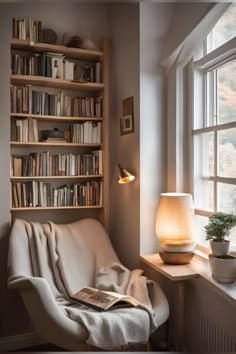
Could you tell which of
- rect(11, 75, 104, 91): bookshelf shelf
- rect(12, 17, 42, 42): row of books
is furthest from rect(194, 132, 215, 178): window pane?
rect(12, 17, 42, 42): row of books

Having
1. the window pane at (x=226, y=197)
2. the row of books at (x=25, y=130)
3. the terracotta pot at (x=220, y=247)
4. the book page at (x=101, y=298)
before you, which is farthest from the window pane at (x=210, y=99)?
the row of books at (x=25, y=130)

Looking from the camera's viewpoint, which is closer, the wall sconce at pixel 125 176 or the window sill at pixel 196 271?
the window sill at pixel 196 271

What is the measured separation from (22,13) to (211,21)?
5.32 ft

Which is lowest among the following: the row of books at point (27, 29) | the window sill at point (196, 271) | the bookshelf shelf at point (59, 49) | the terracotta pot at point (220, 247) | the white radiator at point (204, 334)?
the white radiator at point (204, 334)

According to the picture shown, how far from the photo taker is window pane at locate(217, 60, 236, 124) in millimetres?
2039

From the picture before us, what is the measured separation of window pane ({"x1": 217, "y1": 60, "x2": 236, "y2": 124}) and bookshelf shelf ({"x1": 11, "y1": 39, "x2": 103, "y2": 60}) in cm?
120

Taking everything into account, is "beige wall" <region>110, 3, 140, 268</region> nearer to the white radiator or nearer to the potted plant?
the white radiator

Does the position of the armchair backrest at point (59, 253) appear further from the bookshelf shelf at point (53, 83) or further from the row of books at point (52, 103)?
the bookshelf shelf at point (53, 83)

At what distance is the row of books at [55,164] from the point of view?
8.94 feet

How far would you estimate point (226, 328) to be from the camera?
176 cm

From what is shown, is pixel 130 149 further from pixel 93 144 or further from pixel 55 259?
pixel 55 259

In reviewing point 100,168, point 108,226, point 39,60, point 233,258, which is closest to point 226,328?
point 233,258

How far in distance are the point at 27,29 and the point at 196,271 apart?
228cm

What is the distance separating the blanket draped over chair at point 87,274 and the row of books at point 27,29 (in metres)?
1.52
